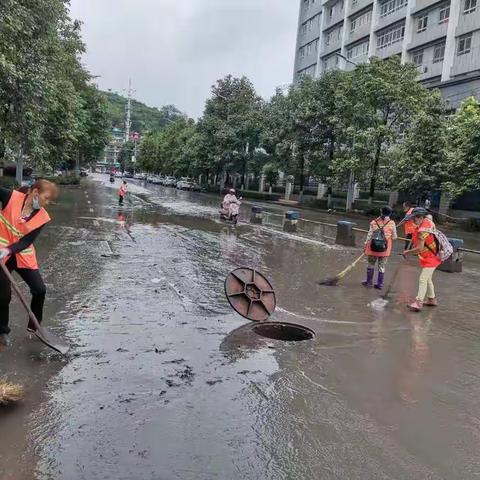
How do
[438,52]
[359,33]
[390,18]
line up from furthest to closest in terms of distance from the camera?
1. [359,33]
2. [390,18]
3. [438,52]

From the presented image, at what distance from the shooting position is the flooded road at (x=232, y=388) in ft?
11.6

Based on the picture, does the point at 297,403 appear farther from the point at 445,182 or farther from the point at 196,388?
the point at 445,182

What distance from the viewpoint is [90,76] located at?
1646 inches

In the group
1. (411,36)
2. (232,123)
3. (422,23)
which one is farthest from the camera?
(232,123)

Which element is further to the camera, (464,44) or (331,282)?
(464,44)

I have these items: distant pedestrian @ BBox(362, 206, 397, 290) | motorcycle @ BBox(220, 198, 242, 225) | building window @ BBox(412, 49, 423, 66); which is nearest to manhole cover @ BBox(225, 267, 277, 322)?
distant pedestrian @ BBox(362, 206, 397, 290)

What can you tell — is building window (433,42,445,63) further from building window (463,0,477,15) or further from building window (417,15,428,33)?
building window (463,0,477,15)

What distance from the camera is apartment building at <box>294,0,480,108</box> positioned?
40250 mm

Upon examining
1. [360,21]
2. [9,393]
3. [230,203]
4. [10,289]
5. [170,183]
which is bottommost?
[170,183]

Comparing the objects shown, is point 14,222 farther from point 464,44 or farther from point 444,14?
point 444,14

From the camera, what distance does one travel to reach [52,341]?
530 cm

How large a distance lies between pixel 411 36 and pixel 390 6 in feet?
19.6

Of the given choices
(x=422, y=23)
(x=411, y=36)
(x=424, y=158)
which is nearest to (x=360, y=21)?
(x=411, y=36)

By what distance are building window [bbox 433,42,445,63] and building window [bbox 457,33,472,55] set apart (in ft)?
5.58
